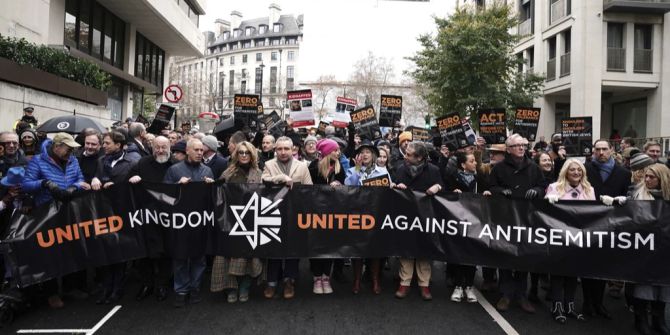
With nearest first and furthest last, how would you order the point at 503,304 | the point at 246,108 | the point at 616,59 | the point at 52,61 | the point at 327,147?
the point at 503,304 < the point at 327,147 < the point at 246,108 < the point at 52,61 < the point at 616,59

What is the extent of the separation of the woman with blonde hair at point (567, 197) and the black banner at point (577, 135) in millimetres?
5534

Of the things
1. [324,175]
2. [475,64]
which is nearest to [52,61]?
[324,175]

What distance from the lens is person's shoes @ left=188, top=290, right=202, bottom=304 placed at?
5.18 metres

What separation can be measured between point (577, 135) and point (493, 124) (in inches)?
97.4

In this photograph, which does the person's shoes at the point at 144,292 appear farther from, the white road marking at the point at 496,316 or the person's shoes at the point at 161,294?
the white road marking at the point at 496,316

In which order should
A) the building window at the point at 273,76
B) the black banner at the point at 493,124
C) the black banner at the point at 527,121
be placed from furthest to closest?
1. the building window at the point at 273,76
2. the black banner at the point at 527,121
3. the black banner at the point at 493,124

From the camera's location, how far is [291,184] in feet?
17.4

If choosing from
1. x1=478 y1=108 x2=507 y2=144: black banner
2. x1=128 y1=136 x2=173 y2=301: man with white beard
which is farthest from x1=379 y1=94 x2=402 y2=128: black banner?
x1=128 y1=136 x2=173 y2=301: man with white beard

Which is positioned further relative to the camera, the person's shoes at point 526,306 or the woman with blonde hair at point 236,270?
the woman with blonde hair at point 236,270

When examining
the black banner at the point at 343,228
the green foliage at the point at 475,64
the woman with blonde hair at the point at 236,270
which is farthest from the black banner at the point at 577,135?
the green foliage at the point at 475,64

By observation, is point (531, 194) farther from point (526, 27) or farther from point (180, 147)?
point (526, 27)

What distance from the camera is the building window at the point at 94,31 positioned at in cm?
1925

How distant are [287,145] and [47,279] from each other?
293 cm

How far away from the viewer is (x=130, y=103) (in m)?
25.3
